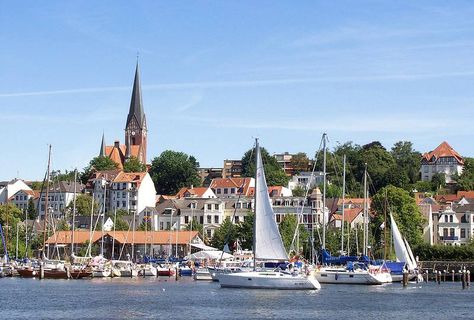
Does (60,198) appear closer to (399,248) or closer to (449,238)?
(449,238)

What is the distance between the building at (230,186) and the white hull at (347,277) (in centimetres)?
8014

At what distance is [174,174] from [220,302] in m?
128

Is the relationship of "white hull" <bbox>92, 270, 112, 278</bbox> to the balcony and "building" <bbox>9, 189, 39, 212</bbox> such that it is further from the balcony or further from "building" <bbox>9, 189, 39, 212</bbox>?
"building" <bbox>9, 189, 39, 212</bbox>

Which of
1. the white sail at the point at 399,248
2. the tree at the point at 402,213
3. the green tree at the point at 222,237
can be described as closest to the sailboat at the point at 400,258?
the white sail at the point at 399,248

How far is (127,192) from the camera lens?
576 ft

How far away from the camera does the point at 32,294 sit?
250 feet

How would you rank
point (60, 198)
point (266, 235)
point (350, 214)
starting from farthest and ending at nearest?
point (60, 198) → point (350, 214) → point (266, 235)

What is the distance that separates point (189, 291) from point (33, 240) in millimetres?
62202

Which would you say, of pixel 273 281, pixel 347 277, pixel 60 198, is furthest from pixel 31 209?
pixel 273 281

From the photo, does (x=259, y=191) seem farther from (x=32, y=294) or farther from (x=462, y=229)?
(x=462, y=229)

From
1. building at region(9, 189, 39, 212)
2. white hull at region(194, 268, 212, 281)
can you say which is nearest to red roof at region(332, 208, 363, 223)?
white hull at region(194, 268, 212, 281)

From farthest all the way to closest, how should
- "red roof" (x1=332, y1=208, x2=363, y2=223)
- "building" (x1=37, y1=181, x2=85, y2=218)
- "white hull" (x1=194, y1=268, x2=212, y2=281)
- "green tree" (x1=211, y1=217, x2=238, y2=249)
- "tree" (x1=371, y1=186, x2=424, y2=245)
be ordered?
1. "building" (x1=37, y1=181, x2=85, y2=218)
2. "red roof" (x1=332, y1=208, x2=363, y2=223)
3. "green tree" (x1=211, y1=217, x2=238, y2=249)
4. "tree" (x1=371, y1=186, x2=424, y2=245)
5. "white hull" (x1=194, y1=268, x2=212, y2=281)

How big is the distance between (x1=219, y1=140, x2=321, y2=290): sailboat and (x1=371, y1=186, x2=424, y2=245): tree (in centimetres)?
4687

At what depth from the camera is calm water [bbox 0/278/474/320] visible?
199 ft
